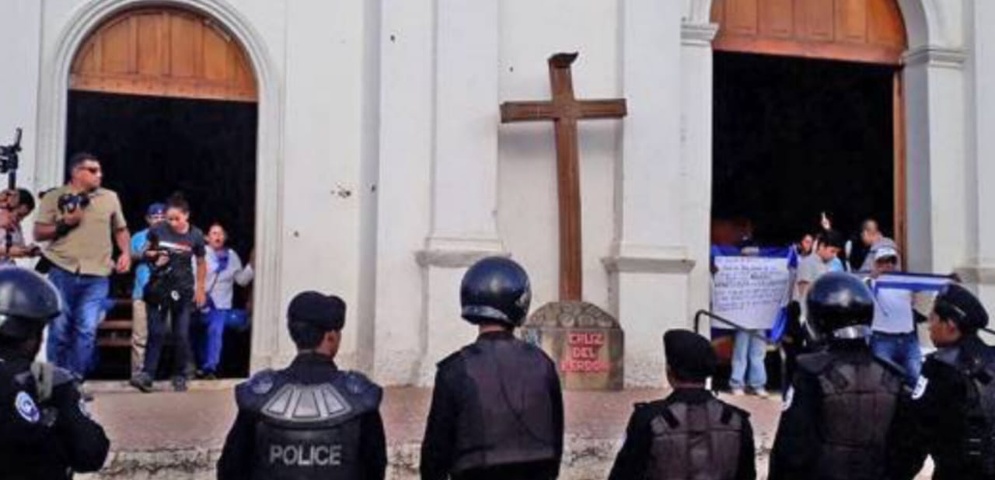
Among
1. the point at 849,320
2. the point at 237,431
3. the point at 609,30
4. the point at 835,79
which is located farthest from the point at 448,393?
the point at 835,79

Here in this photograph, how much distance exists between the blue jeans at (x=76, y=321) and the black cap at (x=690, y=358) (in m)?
5.30

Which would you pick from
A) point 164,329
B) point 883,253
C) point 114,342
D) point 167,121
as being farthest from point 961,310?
point 167,121

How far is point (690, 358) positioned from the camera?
451cm

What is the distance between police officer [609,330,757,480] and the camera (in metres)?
4.43

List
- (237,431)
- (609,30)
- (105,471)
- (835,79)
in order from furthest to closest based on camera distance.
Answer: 1. (835,79)
2. (609,30)
3. (105,471)
4. (237,431)

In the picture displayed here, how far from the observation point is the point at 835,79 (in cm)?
1384

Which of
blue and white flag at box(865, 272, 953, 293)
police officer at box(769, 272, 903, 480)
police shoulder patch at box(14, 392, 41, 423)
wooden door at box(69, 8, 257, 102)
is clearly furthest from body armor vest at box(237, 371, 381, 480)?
blue and white flag at box(865, 272, 953, 293)

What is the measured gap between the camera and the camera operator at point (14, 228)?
27.6 ft

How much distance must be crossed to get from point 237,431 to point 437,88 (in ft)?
22.3

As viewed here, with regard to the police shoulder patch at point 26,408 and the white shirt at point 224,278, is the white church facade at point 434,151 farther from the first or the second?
the police shoulder patch at point 26,408

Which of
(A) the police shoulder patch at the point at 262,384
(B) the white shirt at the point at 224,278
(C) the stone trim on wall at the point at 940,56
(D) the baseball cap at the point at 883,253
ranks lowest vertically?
(A) the police shoulder patch at the point at 262,384

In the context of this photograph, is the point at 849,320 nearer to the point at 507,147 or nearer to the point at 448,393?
the point at 448,393

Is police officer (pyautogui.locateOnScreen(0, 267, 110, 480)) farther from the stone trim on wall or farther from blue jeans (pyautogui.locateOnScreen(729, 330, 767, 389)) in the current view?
the stone trim on wall

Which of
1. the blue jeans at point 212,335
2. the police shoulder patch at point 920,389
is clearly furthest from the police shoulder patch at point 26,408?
the blue jeans at point 212,335
